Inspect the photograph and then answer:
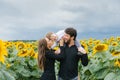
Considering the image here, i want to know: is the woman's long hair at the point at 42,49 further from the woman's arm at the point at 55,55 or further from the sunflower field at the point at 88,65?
the sunflower field at the point at 88,65

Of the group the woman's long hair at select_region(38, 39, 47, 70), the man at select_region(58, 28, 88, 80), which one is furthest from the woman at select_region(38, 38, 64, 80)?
the man at select_region(58, 28, 88, 80)

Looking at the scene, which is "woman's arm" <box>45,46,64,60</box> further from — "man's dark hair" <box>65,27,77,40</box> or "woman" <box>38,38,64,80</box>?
"man's dark hair" <box>65,27,77,40</box>

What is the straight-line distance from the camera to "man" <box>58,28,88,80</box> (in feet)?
24.2

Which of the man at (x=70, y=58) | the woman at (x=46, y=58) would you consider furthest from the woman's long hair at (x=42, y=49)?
the man at (x=70, y=58)

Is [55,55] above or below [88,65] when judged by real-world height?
above

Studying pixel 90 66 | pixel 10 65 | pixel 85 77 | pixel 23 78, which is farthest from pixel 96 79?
pixel 23 78

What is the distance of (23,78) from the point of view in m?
10.6

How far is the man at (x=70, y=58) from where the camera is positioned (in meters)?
7.38

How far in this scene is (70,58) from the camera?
24.3 feet

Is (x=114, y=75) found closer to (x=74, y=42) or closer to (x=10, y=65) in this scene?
(x=74, y=42)

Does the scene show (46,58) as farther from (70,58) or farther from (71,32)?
(71,32)

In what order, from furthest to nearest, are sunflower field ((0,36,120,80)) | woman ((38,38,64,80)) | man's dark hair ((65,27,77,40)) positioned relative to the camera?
1. woman ((38,38,64,80))
2. man's dark hair ((65,27,77,40))
3. sunflower field ((0,36,120,80))

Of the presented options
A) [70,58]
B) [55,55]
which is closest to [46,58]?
[55,55]

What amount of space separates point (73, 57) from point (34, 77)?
3.63 m
